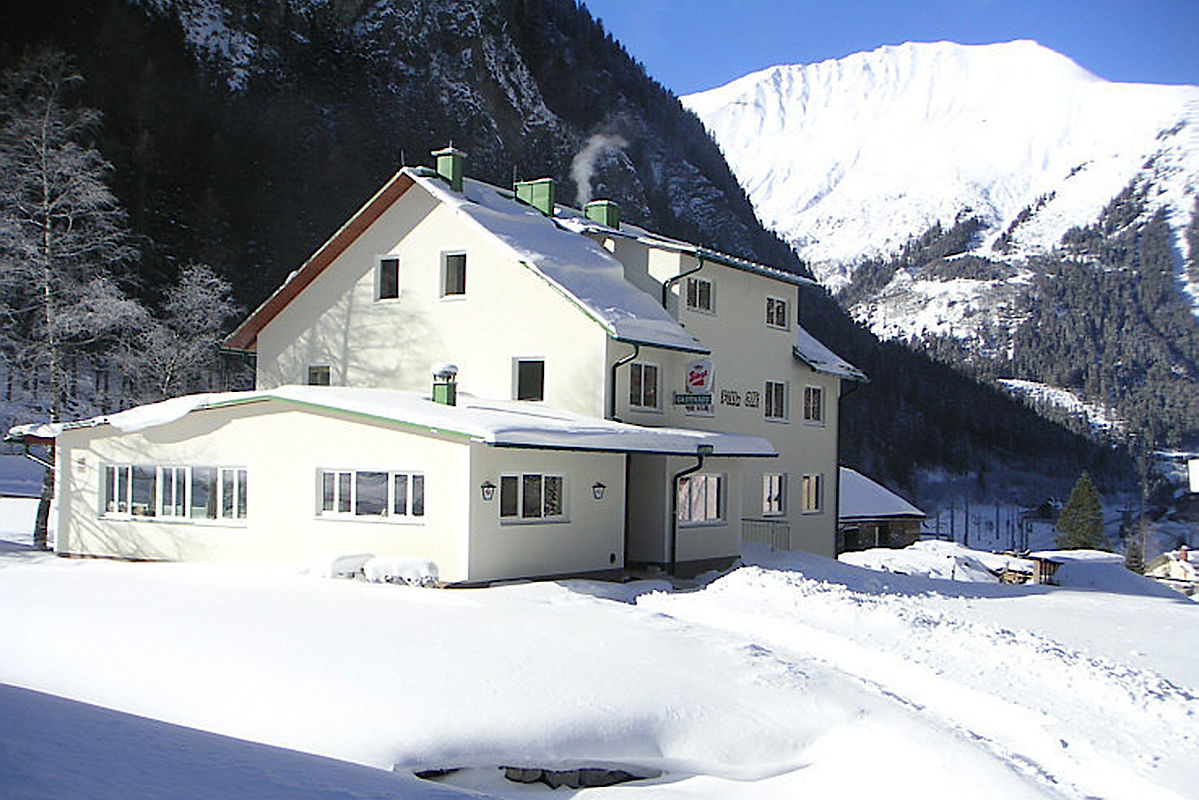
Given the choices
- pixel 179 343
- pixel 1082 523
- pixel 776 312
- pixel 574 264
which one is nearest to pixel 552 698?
pixel 574 264

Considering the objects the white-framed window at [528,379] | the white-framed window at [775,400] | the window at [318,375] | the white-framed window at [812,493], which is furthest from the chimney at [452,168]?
the white-framed window at [812,493]

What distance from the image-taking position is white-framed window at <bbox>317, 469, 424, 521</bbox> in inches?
720

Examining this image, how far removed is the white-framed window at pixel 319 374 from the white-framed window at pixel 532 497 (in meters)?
8.88

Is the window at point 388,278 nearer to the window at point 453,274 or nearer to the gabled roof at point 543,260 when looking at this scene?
the gabled roof at point 543,260

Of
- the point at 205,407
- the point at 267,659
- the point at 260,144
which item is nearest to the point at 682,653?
the point at 267,659

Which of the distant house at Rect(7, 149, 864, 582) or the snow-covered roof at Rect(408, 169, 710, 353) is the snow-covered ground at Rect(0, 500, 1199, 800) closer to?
the distant house at Rect(7, 149, 864, 582)

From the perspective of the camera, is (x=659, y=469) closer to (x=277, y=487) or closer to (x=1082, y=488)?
(x=277, y=487)

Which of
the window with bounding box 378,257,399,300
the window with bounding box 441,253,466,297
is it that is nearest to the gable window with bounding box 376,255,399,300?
the window with bounding box 378,257,399,300

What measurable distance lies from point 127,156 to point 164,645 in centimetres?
7066

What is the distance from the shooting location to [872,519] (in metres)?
45.8

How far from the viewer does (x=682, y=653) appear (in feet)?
41.5

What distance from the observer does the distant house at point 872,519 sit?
45.7 meters

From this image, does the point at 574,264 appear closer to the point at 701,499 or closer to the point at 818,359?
the point at 701,499

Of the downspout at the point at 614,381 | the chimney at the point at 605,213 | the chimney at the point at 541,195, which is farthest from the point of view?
the chimney at the point at 605,213
